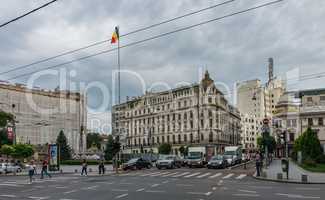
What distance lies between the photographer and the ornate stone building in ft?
411

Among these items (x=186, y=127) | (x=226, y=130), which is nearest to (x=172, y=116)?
(x=186, y=127)

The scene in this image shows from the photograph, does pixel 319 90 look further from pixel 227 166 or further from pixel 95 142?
pixel 95 142

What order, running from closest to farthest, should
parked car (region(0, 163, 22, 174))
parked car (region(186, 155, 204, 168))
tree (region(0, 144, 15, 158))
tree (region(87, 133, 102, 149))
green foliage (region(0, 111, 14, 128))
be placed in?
1. parked car (region(0, 163, 22, 174))
2. parked car (region(186, 155, 204, 168))
3. tree (region(0, 144, 15, 158))
4. green foliage (region(0, 111, 14, 128))
5. tree (region(87, 133, 102, 149))

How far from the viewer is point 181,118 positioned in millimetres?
130375

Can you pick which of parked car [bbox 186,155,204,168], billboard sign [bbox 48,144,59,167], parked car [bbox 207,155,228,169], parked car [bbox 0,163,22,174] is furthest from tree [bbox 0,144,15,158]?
parked car [bbox 207,155,228,169]

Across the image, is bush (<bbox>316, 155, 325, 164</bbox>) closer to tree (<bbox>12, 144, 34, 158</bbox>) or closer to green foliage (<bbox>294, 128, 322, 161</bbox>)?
green foliage (<bbox>294, 128, 322, 161</bbox>)

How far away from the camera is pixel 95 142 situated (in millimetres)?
180750

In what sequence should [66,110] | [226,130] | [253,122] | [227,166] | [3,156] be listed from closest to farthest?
[227,166], [3,156], [66,110], [226,130], [253,122]

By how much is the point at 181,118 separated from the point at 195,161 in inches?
2968

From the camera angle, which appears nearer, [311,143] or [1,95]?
[311,143]

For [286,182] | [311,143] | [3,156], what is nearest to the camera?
[286,182]

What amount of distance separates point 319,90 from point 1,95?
7875 centimetres

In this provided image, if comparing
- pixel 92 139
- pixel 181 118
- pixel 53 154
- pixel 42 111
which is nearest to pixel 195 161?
pixel 53 154

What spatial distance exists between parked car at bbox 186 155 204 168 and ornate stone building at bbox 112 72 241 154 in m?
60.5
